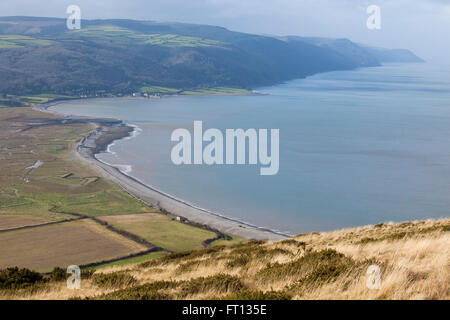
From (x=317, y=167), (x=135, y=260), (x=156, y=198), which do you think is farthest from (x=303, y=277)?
(x=317, y=167)

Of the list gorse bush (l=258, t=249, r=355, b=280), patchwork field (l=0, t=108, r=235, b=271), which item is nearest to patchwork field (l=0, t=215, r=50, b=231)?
patchwork field (l=0, t=108, r=235, b=271)

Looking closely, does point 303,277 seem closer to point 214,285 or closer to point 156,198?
point 214,285

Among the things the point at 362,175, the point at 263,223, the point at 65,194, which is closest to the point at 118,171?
the point at 65,194

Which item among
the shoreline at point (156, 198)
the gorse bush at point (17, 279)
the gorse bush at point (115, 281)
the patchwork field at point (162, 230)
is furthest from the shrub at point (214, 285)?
the shoreline at point (156, 198)

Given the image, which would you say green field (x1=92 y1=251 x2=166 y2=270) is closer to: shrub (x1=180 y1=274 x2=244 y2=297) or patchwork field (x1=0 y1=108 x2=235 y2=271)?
patchwork field (x1=0 y1=108 x2=235 y2=271)

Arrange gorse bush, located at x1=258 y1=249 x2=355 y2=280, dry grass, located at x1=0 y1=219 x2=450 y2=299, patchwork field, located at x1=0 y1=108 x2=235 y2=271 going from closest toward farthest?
dry grass, located at x1=0 y1=219 x2=450 y2=299, gorse bush, located at x1=258 y1=249 x2=355 y2=280, patchwork field, located at x1=0 y1=108 x2=235 y2=271

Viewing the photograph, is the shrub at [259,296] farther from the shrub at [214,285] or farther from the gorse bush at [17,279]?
the gorse bush at [17,279]
